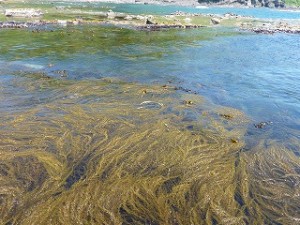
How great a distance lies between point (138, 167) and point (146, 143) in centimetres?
138

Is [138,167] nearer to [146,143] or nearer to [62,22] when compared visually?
[146,143]

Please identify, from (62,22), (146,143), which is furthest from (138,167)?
(62,22)

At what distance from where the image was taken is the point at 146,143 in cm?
1001

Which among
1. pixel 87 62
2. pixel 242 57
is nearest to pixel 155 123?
pixel 87 62

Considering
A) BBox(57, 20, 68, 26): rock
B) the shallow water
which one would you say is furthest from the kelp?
BBox(57, 20, 68, 26): rock

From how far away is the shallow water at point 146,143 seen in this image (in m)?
7.29

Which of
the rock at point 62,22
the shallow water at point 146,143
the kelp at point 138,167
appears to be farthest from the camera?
the rock at point 62,22

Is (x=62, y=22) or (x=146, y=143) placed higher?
(x=62, y=22)

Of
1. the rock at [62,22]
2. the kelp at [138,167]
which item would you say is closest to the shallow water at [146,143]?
the kelp at [138,167]

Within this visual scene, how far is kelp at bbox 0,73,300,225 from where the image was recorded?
23.4 ft

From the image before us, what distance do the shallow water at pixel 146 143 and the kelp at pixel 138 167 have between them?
0.03 meters

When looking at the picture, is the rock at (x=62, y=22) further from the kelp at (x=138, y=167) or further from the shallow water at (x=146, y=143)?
the kelp at (x=138, y=167)

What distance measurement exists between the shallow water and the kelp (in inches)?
1.3

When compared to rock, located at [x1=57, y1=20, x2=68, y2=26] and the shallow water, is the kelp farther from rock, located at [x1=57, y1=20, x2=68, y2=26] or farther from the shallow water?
rock, located at [x1=57, y1=20, x2=68, y2=26]
